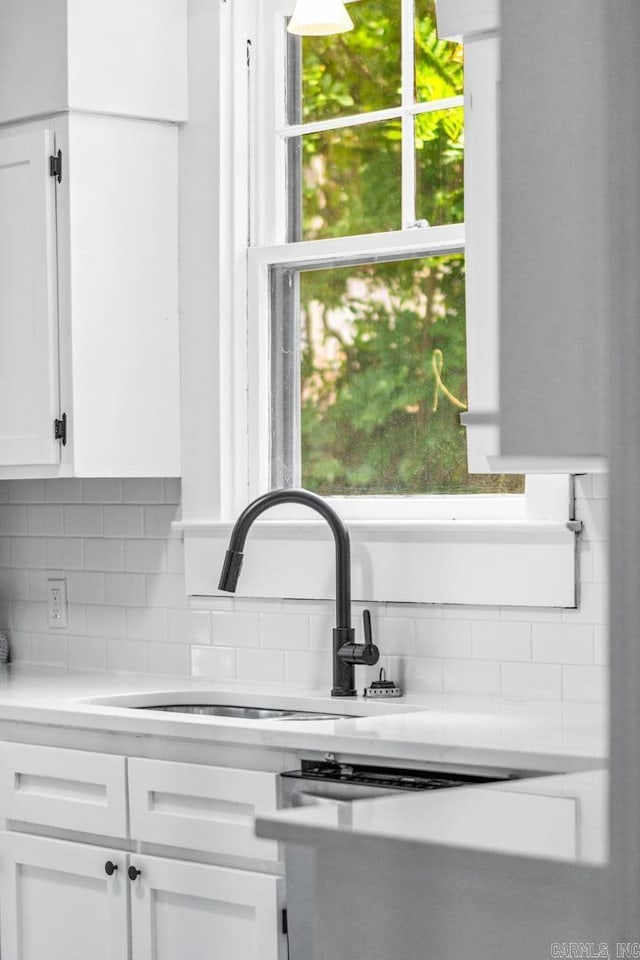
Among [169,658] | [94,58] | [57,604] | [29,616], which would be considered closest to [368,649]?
[169,658]

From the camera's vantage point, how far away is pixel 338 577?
313cm

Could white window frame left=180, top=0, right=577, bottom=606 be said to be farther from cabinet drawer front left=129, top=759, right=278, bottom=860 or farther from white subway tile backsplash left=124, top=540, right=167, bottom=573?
cabinet drawer front left=129, top=759, right=278, bottom=860

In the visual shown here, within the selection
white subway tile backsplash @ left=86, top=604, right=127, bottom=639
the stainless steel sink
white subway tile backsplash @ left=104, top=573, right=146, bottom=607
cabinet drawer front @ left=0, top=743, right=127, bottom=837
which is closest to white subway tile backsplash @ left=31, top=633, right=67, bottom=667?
white subway tile backsplash @ left=86, top=604, right=127, bottom=639

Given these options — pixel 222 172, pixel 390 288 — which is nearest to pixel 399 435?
pixel 390 288

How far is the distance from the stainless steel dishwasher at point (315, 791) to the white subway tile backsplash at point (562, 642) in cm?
63

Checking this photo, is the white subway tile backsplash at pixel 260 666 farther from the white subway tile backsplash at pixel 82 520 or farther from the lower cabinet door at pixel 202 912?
the lower cabinet door at pixel 202 912

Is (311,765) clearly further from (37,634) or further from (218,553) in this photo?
(37,634)

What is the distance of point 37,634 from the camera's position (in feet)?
12.9

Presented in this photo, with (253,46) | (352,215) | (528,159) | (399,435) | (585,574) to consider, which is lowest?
(585,574)

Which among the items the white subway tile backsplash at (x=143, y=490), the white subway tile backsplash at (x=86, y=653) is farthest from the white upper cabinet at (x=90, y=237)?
the white subway tile backsplash at (x=86, y=653)

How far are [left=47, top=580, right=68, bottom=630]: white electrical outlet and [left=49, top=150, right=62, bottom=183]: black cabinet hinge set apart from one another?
1.13 metres

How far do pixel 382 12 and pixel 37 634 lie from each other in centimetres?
192

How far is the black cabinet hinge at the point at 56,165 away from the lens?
341 cm

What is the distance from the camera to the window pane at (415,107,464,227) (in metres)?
3.21
